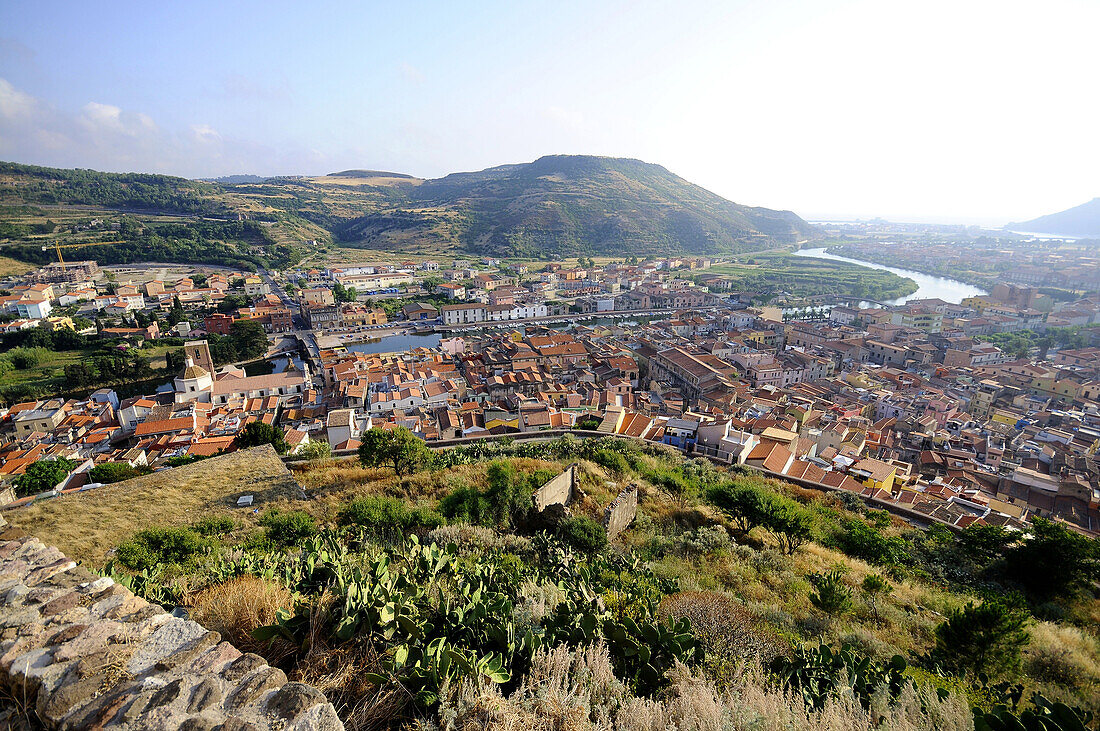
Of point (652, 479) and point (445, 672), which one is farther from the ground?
point (445, 672)

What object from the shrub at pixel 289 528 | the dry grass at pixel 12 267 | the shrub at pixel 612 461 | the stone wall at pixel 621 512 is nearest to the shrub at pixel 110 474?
the shrub at pixel 289 528

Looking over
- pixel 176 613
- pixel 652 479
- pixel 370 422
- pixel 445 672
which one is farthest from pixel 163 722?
pixel 370 422

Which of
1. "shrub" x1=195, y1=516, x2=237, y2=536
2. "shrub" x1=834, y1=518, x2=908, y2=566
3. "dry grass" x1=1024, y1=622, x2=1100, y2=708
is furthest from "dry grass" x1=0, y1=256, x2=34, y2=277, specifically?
"dry grass" x1=1024, y1=622, x2=1100, y2=708

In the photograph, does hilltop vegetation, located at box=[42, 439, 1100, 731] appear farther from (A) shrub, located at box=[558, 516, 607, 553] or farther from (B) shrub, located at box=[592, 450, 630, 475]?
(B) shrub, located at box=[592, 450, 630, 475]

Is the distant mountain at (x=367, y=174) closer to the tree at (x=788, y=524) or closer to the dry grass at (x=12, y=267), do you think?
the dry grass at (x=12, y=267)

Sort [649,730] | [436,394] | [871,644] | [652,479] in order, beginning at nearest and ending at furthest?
[649,730], [871,644], [652,479], [436,394]

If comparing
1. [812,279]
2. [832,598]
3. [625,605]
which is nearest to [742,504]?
[832,598]

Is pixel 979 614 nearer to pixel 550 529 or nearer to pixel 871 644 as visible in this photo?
pixel 871 644
